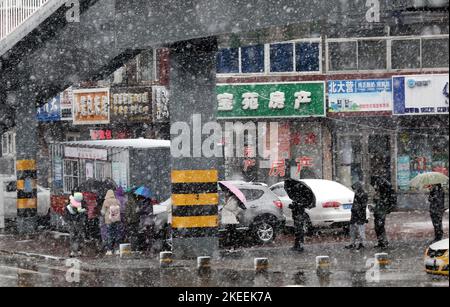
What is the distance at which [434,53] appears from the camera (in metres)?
35.8

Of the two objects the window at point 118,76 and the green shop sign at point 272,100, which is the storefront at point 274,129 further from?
the window at point 118,76

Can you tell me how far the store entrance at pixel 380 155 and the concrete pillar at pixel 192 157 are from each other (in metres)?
16.8

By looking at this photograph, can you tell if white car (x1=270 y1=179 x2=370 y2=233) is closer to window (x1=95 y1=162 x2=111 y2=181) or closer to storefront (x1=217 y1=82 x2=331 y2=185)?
window (x1=95 y1=162 x2=111 y2=181)

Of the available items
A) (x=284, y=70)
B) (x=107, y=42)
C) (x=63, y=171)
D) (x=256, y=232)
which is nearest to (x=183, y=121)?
(x=107, y=42)

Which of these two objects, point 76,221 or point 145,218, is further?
point 145,218

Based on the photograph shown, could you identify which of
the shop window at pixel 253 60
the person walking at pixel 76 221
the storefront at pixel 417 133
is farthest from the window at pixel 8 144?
the person walking at pixel 76 221

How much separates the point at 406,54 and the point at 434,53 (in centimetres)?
97

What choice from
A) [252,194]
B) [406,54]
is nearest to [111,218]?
[252,194]

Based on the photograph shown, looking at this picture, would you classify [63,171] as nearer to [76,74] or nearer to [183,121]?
[76,74]

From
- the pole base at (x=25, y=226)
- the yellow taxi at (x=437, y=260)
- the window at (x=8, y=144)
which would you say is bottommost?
the pole base at (x=25, y=226)

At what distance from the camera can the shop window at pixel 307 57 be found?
3581 cm

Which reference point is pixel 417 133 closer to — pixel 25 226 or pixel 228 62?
pixel 228 62

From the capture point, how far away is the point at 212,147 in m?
20.7

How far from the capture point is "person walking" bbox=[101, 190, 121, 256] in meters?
22.5
